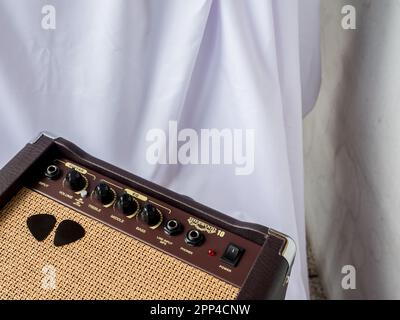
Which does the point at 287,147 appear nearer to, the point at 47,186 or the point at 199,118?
the point at 199,118

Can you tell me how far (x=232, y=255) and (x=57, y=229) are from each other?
21 cm

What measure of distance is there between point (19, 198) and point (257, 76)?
39cm

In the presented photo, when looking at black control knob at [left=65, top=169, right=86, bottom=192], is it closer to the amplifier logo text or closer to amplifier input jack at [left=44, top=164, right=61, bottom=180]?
amplifier input jack at [left=44, top=164, right=61, bottom=180]

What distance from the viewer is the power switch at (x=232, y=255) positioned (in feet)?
2.17

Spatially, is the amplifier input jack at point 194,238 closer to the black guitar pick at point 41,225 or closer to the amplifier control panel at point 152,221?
the amplifier control panel at point 152,221

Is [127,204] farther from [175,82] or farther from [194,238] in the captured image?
[175,82]

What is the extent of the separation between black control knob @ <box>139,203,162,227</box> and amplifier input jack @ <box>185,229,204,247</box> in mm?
44

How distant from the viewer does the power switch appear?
66cm

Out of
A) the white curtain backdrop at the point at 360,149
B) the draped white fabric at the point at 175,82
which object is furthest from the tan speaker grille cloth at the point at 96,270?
the white curtain backdrop at the point at 360,149

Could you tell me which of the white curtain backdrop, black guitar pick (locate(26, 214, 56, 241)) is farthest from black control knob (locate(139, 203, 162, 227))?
the white curtain backdrop

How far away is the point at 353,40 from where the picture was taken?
96cm

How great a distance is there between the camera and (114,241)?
26.5 inches

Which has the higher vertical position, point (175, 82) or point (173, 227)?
point (175, 82)

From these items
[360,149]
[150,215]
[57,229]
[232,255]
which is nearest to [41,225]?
[57,229]
